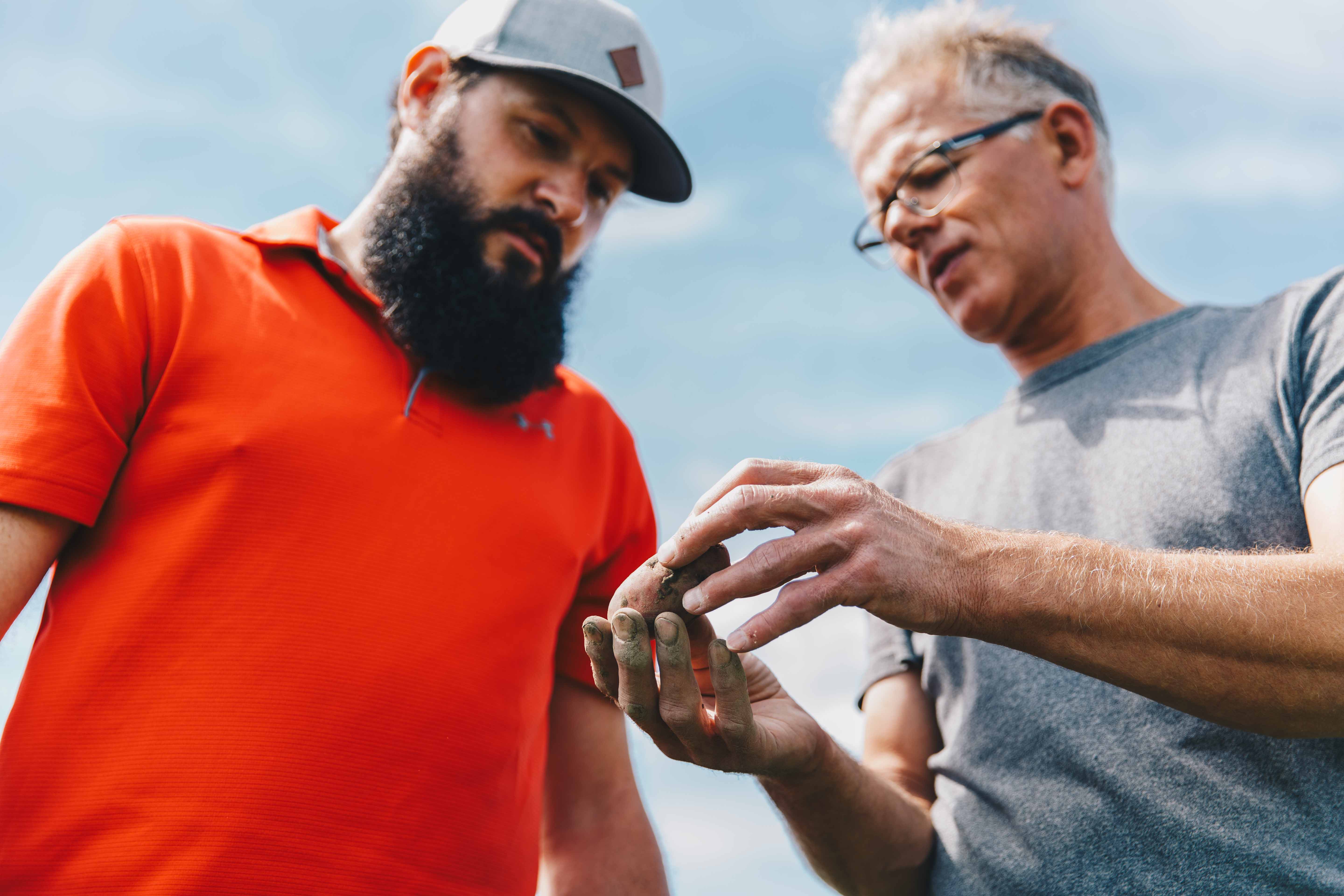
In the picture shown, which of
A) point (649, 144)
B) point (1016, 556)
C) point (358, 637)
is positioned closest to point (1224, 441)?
point (1016, 556)

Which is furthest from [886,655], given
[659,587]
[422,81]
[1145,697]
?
[422,81]

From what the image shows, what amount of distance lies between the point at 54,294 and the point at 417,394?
0.87 metres

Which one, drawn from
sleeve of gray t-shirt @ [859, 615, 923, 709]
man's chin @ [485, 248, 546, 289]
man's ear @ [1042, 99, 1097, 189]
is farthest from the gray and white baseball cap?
sleeve of gray t-shirt @ [859, 615, 923, 709]

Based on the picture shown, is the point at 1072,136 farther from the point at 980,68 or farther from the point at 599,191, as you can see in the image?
the point at 599,191

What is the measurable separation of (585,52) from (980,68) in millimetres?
1546

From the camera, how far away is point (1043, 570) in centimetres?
183

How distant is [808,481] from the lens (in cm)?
181

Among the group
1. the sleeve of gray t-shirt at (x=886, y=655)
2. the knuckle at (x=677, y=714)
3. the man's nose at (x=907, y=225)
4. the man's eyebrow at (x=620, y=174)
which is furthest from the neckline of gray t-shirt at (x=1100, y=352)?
the knuckle at (x=677, y=714)

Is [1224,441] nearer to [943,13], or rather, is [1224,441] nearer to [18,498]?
[943,13]

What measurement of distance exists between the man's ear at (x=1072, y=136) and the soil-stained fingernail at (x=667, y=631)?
8.65ft

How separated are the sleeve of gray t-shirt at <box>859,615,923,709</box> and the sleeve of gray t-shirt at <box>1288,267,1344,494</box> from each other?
1266 mm

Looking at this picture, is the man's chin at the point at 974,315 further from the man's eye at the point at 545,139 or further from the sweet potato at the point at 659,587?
the sweet potato at the point at 659,587

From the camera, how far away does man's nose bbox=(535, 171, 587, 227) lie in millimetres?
3084

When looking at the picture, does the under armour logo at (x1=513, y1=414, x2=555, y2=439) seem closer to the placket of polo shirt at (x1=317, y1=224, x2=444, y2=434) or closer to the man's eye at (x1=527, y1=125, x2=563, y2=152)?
the placket of polo shirt at (x1=317, y1=224, x2=444, y2=434)
